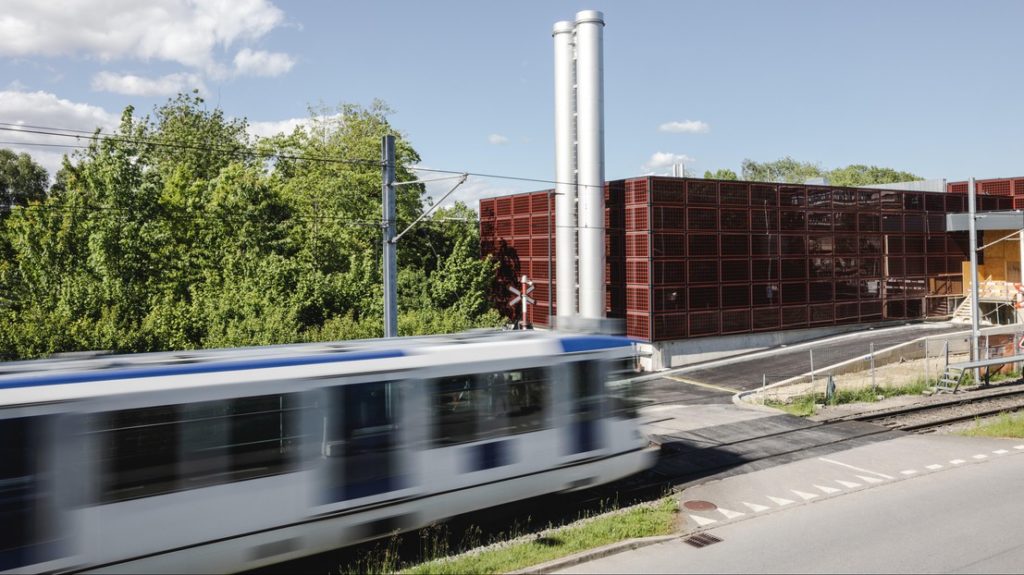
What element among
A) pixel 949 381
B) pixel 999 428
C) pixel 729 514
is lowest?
pixel 729 514

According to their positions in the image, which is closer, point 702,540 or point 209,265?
point 702,540

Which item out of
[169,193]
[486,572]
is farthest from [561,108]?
[486,572]

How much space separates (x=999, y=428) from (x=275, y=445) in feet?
59.2

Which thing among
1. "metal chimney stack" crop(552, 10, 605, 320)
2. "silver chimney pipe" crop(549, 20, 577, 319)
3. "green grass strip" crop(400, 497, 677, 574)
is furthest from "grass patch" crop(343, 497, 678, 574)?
"silver chimney pipe" crop(549, 20, 577, 319)

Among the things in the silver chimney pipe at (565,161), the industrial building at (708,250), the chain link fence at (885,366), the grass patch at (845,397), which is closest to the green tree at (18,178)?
the industrial building at (708,250)

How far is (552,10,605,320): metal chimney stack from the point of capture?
34.2m

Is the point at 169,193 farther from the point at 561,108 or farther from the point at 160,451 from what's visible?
the point at 160,451

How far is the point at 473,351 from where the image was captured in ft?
39.5

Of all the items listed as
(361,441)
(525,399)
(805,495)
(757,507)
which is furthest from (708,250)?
(361,441)

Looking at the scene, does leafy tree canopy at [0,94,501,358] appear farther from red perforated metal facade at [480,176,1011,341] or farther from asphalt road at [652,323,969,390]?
asphalt road at [652,323,969,390]

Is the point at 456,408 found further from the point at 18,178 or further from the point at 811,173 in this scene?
the point at 811,173

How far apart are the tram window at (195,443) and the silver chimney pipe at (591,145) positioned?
24944 millimetres

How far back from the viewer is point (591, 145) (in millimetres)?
34281

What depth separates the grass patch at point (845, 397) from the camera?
22.6 m
